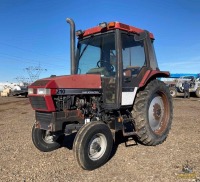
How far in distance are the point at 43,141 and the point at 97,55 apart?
86.5 inches

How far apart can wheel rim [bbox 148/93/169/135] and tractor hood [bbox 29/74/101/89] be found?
159cm

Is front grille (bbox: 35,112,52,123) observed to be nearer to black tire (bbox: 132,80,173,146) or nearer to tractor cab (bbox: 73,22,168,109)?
tractor cab (bbox: 73,22,168,109)

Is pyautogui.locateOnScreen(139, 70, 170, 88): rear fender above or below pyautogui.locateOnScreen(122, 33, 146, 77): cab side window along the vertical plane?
below

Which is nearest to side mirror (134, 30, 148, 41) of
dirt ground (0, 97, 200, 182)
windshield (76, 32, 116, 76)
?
windshield (76, 32, 116, 76)

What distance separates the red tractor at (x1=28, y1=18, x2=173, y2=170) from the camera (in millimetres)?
4891

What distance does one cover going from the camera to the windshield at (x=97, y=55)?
5672mm

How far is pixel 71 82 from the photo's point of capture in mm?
5090

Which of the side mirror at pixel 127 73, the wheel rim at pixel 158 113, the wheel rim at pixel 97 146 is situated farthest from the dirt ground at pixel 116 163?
the side mirror at pixel 127 73

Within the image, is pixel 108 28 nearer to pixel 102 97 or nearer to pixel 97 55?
pixel 97 55

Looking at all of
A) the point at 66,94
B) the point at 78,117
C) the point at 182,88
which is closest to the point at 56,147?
the point at 78,117

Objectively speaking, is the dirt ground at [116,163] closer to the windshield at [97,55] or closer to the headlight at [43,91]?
the headlight at [43,91]

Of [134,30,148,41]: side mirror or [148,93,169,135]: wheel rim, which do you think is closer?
[134,30,148,41]: side mirror

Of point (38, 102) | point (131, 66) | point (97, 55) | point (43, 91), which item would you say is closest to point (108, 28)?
point (97, 55)

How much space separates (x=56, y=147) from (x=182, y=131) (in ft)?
12.2
